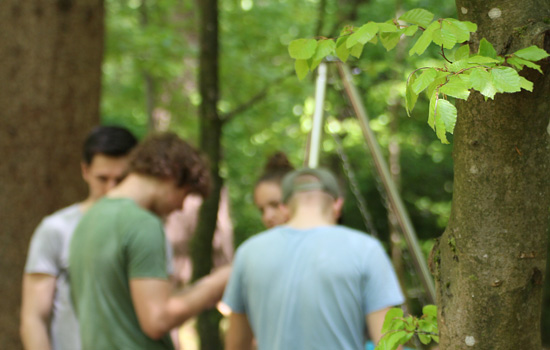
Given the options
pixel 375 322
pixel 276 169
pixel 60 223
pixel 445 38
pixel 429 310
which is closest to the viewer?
pixel 445 38

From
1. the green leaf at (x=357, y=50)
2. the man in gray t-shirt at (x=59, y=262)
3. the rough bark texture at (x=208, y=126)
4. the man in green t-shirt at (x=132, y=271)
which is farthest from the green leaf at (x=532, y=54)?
the rough bark texture at (x=208, y=126)

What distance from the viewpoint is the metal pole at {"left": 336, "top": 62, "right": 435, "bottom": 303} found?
321 centimetres

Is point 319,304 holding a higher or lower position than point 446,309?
lower

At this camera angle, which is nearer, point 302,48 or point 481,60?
point 481,60

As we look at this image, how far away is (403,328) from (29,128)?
10.8 feet

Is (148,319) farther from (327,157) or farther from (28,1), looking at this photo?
(327,157)

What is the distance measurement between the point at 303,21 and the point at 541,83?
7708 mm

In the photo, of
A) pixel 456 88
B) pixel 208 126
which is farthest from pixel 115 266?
pixel 208 126

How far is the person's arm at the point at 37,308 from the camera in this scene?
273 cm

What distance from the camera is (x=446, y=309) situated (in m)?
1.35

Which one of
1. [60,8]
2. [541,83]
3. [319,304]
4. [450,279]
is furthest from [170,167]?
[60,8]

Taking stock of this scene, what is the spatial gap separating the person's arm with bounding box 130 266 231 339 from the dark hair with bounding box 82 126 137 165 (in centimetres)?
71

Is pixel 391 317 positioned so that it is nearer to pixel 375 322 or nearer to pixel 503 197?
pixel 503 197

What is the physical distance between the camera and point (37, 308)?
2.74 meters
